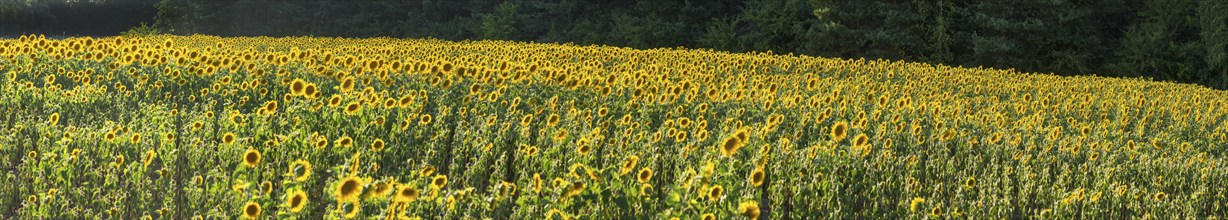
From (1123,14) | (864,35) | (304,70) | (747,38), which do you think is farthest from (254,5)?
(304,70)

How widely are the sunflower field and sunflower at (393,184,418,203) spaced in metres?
0.02

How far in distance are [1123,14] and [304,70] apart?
2243 cm

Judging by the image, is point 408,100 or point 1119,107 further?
point 1119,107

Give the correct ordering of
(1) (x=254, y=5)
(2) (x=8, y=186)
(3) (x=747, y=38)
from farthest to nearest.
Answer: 1. (1) (x=254, y=5)
2. (3) (x=747, y=38)
3. (2) (x=8, y=186)

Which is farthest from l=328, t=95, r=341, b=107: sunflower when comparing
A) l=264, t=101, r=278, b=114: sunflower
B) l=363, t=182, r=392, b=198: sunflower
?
l=363, t=182, r=392, b=198: sunflower

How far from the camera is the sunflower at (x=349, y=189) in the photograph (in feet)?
11.4

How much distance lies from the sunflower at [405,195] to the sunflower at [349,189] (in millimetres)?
111

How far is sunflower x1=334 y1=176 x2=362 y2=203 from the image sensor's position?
347 centimetres

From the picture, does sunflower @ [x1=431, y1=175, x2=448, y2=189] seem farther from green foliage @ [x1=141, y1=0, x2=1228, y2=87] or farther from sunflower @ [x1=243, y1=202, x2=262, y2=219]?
green foliage @ [x1=141, y1=0, x2=1228, y2=87]

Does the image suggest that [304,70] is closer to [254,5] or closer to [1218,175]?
[1218,175]

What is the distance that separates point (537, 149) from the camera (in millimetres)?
5426

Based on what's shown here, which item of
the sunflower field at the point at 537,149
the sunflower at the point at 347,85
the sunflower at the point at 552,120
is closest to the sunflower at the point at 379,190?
the sunflower field at the point at 537,149

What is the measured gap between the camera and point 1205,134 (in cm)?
869

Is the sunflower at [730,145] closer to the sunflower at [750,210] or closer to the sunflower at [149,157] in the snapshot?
the sunflower at [750,210]
